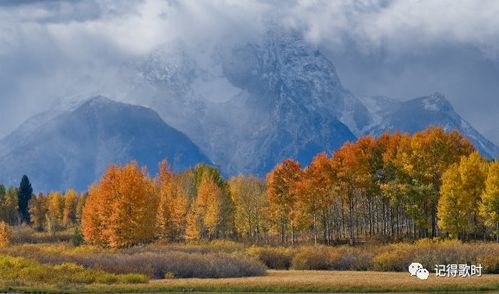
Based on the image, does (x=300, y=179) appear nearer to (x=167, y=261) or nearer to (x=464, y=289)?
(x=167, y=261)

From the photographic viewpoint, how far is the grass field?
54.5 metres

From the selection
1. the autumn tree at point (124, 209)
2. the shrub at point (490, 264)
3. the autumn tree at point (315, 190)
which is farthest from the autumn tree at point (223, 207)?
the shrub at point (490, 264)

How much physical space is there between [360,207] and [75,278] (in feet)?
234

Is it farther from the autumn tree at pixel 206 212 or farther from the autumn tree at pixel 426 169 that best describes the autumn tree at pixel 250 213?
the autumn tree at pixel 426 169

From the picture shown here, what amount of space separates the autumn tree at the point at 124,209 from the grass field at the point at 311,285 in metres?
34.3

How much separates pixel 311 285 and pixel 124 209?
44441 mm

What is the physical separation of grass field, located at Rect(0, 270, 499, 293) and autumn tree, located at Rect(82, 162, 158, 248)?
113 feet

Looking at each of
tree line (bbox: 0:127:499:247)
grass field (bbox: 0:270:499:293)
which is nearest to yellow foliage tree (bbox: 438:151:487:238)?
tree line (bbox: 0:127:499:247)

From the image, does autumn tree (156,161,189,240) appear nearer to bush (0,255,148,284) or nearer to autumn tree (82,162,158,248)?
autumn tree (82,162,158,248)

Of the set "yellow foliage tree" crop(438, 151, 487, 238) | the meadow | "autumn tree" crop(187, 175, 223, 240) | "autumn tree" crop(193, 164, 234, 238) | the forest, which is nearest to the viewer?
the meadow

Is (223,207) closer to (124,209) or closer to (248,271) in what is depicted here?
(124,209)

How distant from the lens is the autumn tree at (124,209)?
96.9m

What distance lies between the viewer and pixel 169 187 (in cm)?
13675

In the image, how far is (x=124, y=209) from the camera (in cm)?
9725
